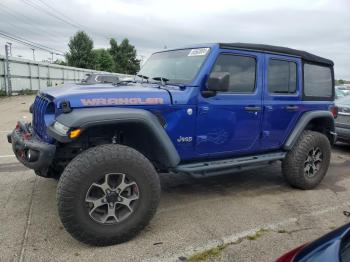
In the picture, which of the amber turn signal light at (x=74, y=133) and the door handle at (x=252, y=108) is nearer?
the amber turn signal light at (x=74, y=133)

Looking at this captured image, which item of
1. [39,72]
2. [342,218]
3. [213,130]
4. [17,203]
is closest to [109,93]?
[213,130]

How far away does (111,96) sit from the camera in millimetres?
3566

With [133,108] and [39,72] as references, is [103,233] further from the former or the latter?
[39,72]

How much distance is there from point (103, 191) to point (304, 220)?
7.66 feet

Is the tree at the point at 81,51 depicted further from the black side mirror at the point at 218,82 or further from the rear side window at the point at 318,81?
the black side mirror at the point at 218,82

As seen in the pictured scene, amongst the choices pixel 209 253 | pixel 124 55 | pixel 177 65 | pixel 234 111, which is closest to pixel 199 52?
pixel 177 65

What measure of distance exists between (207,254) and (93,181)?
1226 millimetres

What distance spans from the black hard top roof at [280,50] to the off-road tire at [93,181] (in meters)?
1.87

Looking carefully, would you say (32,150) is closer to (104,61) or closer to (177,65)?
(177,65)

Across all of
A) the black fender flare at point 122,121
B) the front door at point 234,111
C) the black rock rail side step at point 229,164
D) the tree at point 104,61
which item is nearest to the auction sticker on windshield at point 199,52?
the front door at point 234,111

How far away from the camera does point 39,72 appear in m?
26.9

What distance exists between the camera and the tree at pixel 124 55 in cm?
6238

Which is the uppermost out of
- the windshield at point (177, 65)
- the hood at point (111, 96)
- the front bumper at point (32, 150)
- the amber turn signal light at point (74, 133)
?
the windshield at point (177, 65)

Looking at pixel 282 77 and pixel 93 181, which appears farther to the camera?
pixel 282 77
